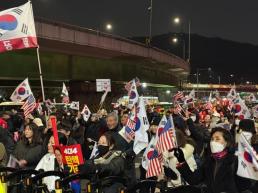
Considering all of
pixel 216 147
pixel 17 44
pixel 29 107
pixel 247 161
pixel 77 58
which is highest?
pixel 77 58

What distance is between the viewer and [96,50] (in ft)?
108

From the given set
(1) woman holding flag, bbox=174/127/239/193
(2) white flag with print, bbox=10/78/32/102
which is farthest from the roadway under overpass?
(1) woman holding flag, bbox=174/127/239/193

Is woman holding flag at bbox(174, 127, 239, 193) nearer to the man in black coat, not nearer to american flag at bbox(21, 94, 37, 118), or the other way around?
the man in black coat

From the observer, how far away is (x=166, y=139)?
23.5 ft

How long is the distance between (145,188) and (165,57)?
40.3 m

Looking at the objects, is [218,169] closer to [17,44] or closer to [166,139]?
[166,139]

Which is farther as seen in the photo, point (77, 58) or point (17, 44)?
point (77, 58)

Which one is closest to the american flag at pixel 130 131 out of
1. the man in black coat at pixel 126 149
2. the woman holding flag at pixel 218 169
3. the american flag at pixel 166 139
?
the man in black coat at pixel 126 149

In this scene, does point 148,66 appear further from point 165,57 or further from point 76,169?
point 76,169

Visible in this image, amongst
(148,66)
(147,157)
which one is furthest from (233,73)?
(147,157)

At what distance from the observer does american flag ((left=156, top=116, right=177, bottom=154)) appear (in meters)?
7.10

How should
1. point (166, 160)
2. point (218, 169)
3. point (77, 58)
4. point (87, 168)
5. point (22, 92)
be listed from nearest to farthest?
point (218, 169) < point (87, 168) < point (166, 160) < point (22, 92) < point (77, 58)

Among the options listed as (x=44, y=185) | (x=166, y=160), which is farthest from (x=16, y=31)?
(x=166, y=160)

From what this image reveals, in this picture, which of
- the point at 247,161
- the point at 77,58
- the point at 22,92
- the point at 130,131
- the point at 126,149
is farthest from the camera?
the point at 77,58
